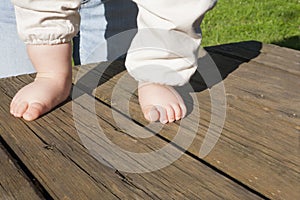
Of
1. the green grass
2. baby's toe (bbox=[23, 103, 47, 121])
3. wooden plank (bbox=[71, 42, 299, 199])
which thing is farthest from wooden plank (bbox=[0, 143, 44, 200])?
the green grass

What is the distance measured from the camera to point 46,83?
115 cm

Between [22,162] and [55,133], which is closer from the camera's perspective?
[22,162]

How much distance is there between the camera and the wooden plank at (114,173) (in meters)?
0.77

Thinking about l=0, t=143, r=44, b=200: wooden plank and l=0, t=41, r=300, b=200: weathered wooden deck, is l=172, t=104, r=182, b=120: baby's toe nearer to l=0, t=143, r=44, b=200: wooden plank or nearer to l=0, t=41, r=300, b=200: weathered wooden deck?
l=0, t=41, r=300, b=200: weathered wooden deck

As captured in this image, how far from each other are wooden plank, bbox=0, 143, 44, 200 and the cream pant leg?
0.39m

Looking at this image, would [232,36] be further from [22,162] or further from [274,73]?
[22,162]

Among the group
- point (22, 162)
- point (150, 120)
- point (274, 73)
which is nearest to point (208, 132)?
point (150, 120)

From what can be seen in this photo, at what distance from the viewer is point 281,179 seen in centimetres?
80

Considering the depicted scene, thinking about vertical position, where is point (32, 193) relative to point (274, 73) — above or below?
above

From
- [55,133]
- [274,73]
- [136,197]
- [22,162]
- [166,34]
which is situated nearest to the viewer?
[136,197]

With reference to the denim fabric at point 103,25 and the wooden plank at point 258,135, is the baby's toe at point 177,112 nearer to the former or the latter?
the wooden plank at point 258,135

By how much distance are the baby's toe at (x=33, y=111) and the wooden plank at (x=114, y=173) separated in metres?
0.03

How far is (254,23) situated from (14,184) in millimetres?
3116

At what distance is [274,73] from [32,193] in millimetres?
843
